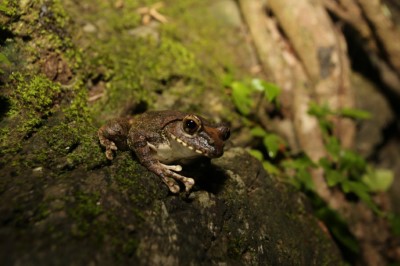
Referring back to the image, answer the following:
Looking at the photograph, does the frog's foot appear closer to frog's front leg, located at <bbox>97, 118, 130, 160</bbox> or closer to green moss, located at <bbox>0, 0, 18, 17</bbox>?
frog's front leg, located at <bbox>97, 118, 130, 160</bbox>

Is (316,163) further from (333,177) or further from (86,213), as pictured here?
(86,213)

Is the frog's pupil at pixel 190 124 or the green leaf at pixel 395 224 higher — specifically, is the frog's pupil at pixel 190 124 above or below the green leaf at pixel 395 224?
above

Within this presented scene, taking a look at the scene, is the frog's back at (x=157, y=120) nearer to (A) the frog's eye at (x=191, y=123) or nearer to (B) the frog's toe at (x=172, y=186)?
(A) the frog's eye at (x=191, y=123)

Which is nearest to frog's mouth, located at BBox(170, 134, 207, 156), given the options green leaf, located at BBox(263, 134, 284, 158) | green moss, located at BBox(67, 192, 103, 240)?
green moss, located at BBox(67, 192, 103, 240)

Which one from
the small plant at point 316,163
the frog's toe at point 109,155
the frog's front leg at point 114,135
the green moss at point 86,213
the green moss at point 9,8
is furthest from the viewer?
the small plant at point 316,163

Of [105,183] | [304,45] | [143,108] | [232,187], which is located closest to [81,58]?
[143,108]

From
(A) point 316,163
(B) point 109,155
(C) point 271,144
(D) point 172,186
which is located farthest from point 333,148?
(B) point 109,155

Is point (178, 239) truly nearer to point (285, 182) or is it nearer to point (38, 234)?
point (38, 234)

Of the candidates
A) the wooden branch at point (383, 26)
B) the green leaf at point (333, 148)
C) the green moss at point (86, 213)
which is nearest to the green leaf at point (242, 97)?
the green leaf at point (333, 148)
